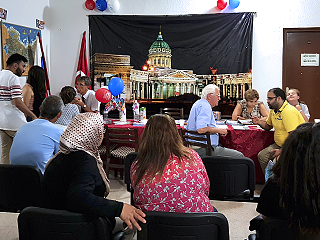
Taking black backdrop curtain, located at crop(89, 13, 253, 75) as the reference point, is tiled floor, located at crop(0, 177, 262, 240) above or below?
below

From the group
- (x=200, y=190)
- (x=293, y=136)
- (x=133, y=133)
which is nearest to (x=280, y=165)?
(x=293, y=136)

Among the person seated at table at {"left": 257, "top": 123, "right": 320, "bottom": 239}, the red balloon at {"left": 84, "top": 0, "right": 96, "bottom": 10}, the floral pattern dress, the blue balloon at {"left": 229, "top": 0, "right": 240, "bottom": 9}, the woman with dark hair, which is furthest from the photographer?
the red balloon at {"left": 84, "top": 0, "right": 96, "bottom": 10}

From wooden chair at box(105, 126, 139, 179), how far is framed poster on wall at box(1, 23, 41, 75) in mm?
2098

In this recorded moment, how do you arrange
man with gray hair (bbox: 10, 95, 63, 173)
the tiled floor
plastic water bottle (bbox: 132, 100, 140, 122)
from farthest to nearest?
plastic water bottle (bbox: 132, 100, 140, 122)
the tiled floor
man with gray hair (bbox: 10, 95, 63, 173)

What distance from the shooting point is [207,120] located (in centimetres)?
349

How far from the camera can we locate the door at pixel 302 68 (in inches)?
227

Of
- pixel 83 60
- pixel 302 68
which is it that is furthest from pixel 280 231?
pixel 83 60

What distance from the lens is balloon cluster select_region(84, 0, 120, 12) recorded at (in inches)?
229

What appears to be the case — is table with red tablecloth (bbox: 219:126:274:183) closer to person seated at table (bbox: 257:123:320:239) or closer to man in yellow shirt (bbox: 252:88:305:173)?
man in yellow shirt (bbox: 252:88:305:173)

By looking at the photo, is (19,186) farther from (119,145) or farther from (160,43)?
(160,43)

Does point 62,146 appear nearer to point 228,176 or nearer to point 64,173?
point 64,173

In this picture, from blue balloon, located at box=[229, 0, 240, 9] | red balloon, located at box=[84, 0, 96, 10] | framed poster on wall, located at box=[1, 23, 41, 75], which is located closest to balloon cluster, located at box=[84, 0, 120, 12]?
red balloon, located at box=[84, 0, 96, 10]

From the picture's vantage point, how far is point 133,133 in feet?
12.9

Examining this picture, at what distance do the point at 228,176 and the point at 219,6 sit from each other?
4.32 metres
